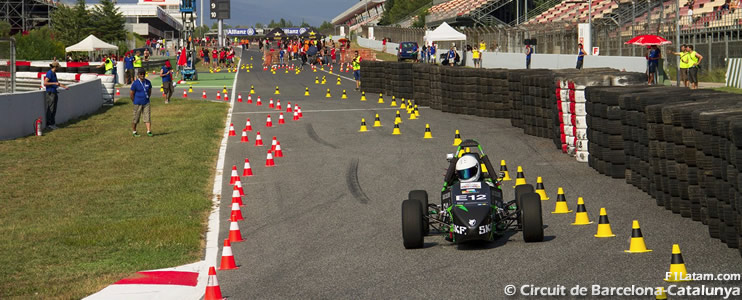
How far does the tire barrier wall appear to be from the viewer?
1110cm

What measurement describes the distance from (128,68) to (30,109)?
23.3m

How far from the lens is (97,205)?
51.4 ft

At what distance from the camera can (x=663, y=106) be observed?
1398 centimetres

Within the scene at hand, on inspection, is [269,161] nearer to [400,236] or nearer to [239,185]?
[239,185]

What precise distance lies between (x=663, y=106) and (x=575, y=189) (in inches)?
92.0

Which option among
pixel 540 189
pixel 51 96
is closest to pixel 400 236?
pixel 540 189

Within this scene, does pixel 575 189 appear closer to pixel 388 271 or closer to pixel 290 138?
pixel 388 271

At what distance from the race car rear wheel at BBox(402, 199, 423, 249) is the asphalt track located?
0.11m

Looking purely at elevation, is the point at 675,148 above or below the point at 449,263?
above

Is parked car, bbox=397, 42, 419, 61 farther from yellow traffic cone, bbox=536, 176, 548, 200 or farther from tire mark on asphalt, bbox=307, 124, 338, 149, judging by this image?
yellow traffic cone, bbox=536, 176, 548, 200

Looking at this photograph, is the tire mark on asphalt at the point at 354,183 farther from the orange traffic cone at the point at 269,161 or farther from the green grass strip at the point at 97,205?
the green grass strip at the point at 97,205

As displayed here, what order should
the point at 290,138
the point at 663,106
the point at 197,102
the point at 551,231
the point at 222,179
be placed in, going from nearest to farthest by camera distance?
the point at 551,231 < the point at 663,106 < the point at 222,179 < the point at 290,138 < the point at 197,102

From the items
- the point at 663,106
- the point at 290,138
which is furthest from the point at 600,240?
the point at 290,138

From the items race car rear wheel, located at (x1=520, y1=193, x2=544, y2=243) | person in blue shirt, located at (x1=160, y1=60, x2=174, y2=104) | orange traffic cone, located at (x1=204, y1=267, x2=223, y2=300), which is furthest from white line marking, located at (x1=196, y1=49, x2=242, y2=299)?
person in blue shirt, located at (x1=160, y1=60, x2=174, y2=104)
